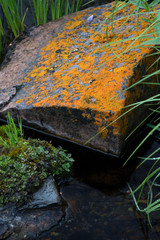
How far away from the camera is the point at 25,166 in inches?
86.5

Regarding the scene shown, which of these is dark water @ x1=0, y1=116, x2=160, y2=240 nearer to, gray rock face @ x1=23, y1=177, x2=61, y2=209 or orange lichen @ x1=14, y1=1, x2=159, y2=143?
gray rock face @ x1=23, y1=177, x2=61, y2=209

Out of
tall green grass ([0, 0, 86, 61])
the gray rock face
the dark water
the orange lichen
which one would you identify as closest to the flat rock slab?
the orange lichen

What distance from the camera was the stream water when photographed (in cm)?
193

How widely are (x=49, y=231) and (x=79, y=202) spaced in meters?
0.34

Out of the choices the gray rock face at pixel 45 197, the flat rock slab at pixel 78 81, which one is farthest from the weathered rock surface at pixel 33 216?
the flat rock slab at pixel 78 81

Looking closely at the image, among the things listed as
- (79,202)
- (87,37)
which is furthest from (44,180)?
(87,37)

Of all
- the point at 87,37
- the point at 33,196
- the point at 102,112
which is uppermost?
the point at 87,37

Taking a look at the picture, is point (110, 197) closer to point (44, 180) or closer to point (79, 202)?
point (79, 202)

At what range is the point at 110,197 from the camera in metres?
2.22

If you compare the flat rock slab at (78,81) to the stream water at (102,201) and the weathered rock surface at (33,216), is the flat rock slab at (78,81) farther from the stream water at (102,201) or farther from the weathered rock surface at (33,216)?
the weathered rock surface at (33,216)

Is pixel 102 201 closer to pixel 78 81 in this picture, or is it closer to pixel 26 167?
pixel 26 167

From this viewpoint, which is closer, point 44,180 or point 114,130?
point 44,180

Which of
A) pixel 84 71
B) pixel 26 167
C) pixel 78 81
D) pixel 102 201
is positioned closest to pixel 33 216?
pixel 26 167

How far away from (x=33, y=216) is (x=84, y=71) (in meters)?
1.42
